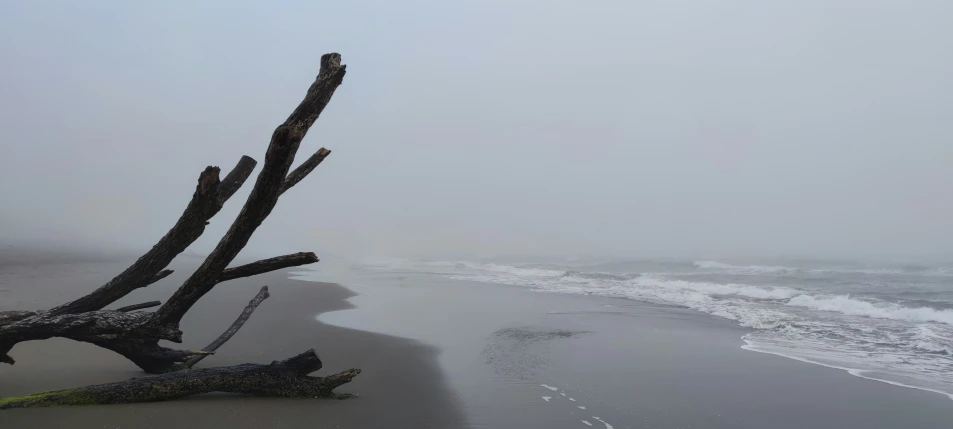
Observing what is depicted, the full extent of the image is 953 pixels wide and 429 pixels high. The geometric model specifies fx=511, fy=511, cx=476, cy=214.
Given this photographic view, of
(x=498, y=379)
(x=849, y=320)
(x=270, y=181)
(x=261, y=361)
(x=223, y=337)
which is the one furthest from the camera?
(x=849, y=320)

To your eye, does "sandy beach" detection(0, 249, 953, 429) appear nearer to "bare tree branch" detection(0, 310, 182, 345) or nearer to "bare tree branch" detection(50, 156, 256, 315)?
"bare tree branch" detection(0, 310, 182, 345)

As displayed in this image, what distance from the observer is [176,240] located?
3.80 metres

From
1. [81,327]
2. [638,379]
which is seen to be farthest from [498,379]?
[81,327]

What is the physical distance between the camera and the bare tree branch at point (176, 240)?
352 cm

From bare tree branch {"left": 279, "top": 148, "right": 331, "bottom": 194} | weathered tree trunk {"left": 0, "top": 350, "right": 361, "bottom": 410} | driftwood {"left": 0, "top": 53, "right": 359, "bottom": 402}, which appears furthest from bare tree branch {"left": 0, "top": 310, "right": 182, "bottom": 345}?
bare tree branch {"left": 279, "top": 148, "right": 331, "bottom": 194}

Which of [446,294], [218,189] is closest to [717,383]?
[218,189]

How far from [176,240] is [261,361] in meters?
2.29

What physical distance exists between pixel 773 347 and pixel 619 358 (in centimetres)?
272

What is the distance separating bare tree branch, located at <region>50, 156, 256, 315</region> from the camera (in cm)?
352

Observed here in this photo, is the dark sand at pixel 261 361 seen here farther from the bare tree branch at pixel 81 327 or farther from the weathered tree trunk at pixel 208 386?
the bare tree branch at pixel 81 327

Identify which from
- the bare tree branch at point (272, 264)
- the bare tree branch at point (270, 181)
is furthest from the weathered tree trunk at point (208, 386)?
the bare tree branch at point (272, 264)

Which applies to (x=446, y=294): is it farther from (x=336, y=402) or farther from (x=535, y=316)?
(x=336, y=402)

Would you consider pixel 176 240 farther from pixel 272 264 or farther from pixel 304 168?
pixel 304 168

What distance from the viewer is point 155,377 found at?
12.4 ft
